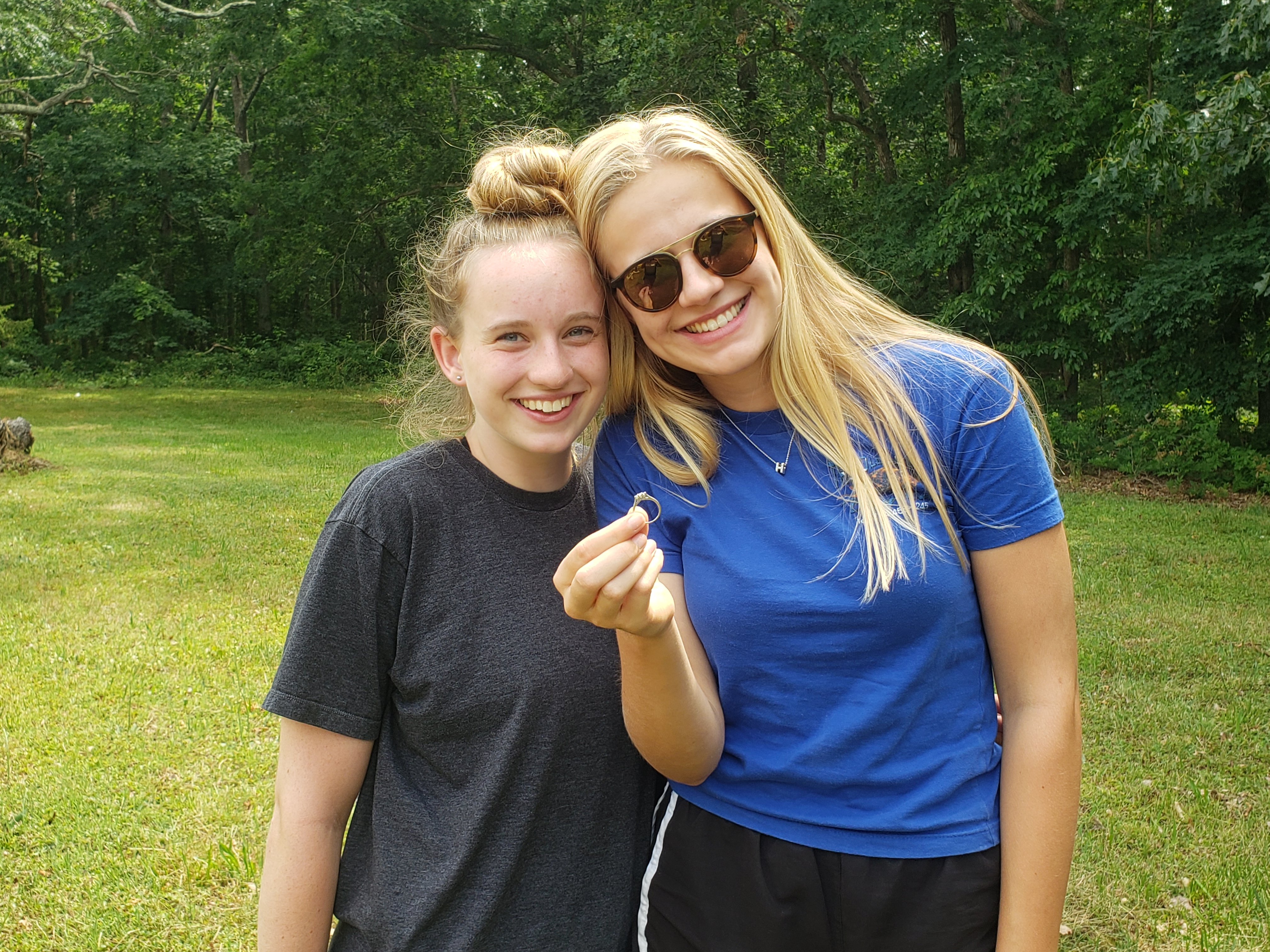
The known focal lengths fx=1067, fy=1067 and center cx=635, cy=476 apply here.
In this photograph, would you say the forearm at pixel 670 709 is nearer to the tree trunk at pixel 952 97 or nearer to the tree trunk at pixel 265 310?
the tree trunk at pixel 952 97

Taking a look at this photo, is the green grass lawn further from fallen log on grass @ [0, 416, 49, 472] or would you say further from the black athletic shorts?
the black athletic shorts

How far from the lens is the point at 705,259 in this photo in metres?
1.86

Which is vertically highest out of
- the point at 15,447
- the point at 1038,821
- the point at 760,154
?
the point at 760,154

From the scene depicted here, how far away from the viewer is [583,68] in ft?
73.6

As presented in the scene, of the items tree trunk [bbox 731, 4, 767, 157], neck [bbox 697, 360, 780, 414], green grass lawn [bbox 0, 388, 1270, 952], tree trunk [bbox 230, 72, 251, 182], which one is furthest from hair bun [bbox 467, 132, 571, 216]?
tree trunk [bbox 230, 72, 251, 182]

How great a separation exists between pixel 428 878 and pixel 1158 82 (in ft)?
48.7

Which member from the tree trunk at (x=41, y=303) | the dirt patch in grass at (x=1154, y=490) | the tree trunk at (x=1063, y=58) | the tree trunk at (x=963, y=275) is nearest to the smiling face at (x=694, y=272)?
the dirt patch in grass at (x=1154, y=490)

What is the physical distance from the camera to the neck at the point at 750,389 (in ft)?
6.36

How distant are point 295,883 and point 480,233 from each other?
1.19 meters

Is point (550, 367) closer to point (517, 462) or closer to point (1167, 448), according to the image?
point (517, 462)

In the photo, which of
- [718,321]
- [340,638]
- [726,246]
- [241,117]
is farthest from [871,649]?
[241,117]

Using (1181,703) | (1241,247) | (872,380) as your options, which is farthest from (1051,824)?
(1241,247)

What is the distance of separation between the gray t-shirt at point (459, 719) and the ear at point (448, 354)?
23cm

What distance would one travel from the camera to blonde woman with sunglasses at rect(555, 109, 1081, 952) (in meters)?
1.68
